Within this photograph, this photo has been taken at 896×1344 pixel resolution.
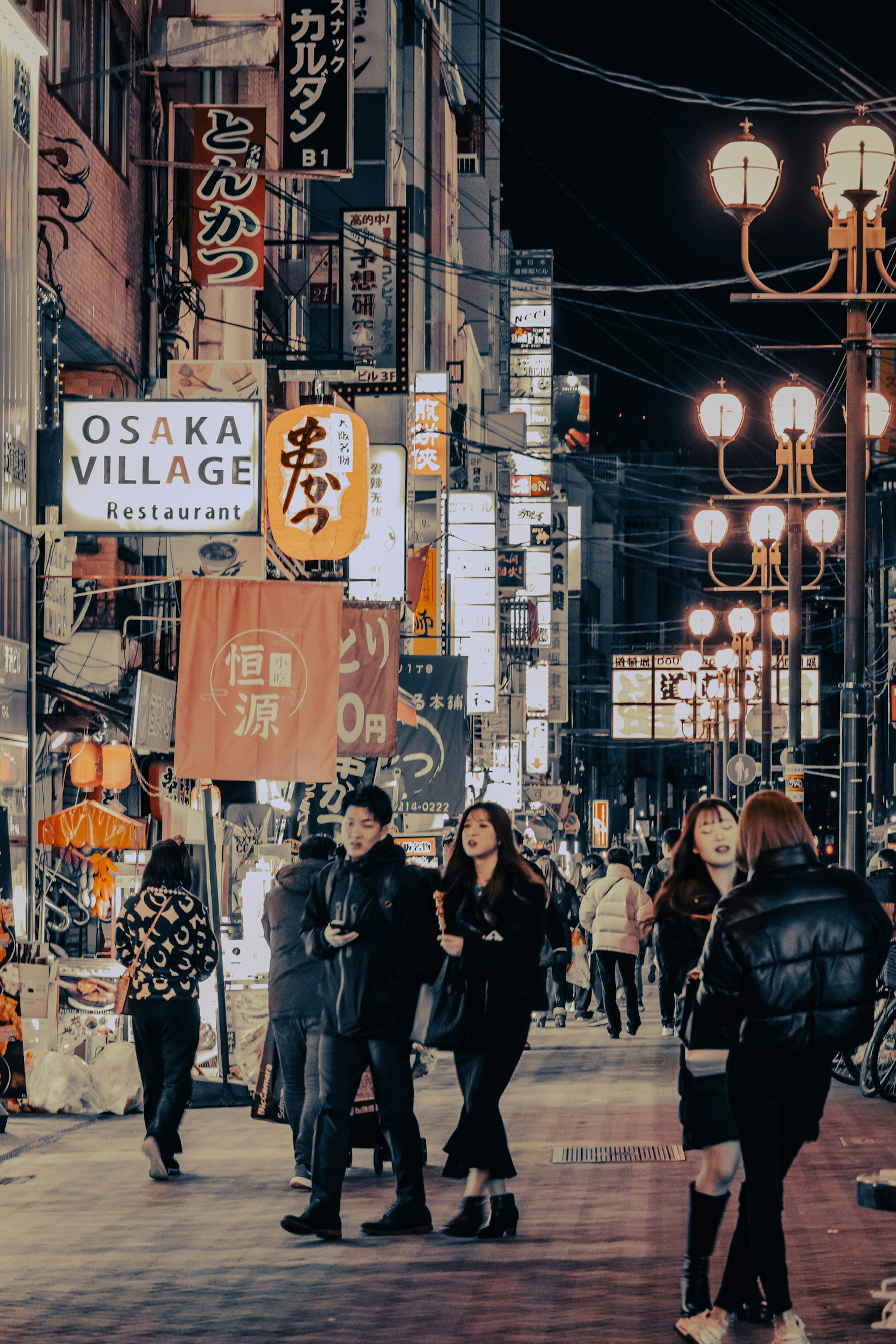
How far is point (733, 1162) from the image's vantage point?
707 cm

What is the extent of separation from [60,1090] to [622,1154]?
4.62m

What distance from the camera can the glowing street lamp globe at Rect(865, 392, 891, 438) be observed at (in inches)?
899

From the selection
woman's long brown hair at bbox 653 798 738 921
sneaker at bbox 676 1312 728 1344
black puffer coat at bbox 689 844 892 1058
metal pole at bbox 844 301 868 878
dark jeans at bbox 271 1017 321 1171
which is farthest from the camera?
metal pole at bbox 844 301 868 878

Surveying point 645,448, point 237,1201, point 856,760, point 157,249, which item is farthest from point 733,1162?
point 645,448

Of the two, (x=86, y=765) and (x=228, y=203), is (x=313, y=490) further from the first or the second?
(x=228, y=203)

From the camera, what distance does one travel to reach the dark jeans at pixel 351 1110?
878 centimetres

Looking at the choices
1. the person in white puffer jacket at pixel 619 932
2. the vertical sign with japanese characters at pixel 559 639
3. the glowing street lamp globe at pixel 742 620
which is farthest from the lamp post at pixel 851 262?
the vertical sign with japanese characters at pixel 559 639

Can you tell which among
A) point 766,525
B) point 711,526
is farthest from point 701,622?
point 766,525

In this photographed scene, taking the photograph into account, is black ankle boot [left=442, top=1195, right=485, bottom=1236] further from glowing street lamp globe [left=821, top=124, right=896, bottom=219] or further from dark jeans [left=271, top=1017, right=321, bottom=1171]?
glowing street lamp globe [left=821, top=124, right=896, bottom=219]

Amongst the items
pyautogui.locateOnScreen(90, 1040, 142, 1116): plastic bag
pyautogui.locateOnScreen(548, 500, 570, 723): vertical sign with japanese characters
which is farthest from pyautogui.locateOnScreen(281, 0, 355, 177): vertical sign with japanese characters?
pyautogui.locateOnScreen(548, 500, 570, 723): vertical sign with japanese characters

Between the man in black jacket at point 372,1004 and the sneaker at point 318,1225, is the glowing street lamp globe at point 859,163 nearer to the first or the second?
the man in black jacket at point 372,1004

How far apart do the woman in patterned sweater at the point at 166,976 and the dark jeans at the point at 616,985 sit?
9.24m

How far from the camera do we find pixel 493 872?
9.01 m

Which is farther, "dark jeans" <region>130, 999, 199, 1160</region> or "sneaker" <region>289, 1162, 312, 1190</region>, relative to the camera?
"dark jeans" <region>130, 999, 199, 1160</region>
